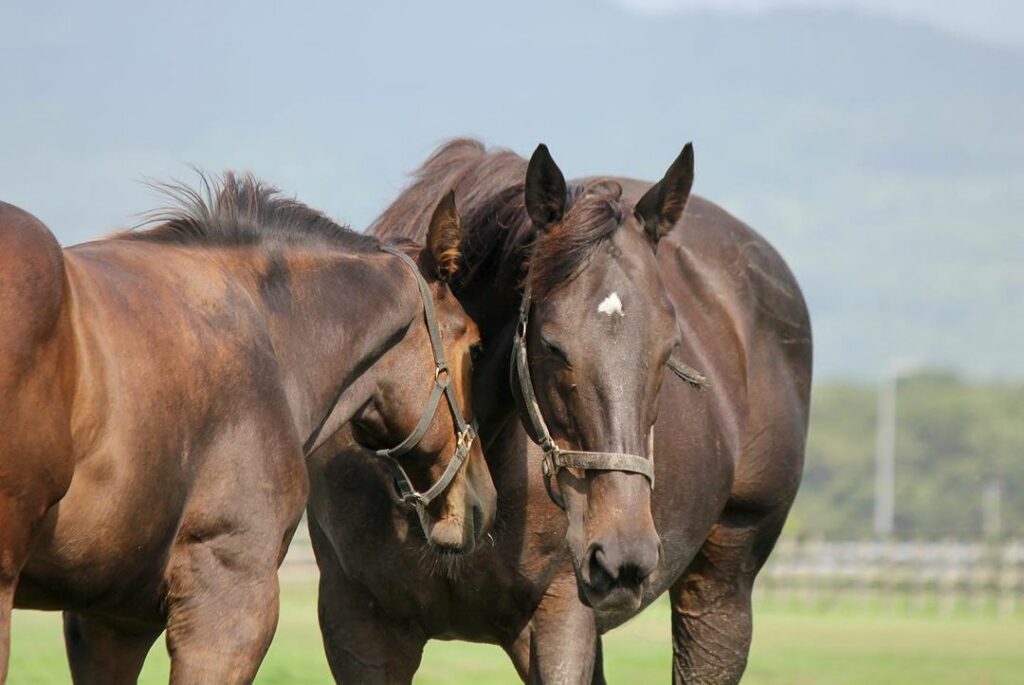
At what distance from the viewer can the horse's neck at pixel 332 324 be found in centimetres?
515

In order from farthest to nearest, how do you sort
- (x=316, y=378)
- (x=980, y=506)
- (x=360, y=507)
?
(x=980, y=506) → (x=360, y=507) → (x=316, y=378)

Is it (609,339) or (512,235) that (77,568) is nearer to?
(609,339)

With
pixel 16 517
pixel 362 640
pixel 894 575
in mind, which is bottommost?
pixel 894 575

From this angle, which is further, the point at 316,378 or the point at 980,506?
the point at 980,506

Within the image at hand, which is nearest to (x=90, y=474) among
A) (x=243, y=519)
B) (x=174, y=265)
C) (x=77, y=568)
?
(x=77, y=568)

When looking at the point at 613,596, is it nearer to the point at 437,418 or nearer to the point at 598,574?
the point at 598,574

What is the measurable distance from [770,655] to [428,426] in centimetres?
1349

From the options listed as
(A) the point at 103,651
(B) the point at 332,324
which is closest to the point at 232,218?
(B) the point at 332,324

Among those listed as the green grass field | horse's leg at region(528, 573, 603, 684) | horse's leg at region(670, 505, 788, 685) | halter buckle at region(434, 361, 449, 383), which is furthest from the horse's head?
the green grass field

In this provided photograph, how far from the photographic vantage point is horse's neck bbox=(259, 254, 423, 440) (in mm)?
5152

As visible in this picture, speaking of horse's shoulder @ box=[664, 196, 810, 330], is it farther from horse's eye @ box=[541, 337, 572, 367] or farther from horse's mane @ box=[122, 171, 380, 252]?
horse's mane @ box=[122, 171, 380, 252]

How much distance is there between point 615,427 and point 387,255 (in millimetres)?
1110

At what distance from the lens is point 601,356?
525 cm

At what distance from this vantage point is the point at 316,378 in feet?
17.1
